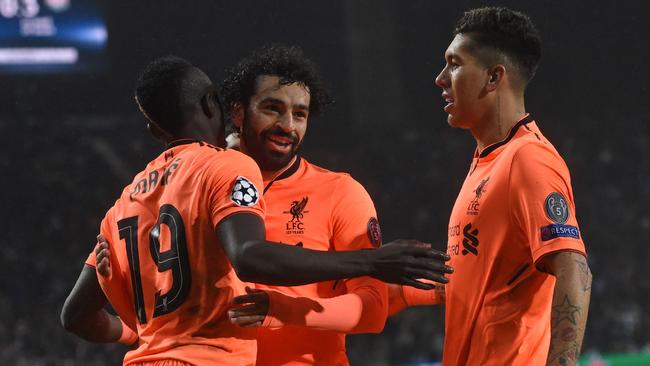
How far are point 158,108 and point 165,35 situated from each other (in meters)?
8.51

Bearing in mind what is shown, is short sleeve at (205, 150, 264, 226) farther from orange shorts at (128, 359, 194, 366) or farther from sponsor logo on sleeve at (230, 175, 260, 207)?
orange shorts at (128, 359, 194, 366)

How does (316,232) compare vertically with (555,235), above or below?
below

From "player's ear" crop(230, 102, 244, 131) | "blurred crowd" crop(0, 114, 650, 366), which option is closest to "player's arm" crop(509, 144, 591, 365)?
"player's ear" crop(230, 102, 244, 131)

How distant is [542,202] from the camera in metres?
2.26

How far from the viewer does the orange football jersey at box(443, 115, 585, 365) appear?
2271 mm

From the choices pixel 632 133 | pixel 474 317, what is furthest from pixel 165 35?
pixel 474 317

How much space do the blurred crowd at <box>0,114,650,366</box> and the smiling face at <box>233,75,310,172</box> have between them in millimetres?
7844

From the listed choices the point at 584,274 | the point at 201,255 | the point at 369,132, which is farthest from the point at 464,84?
the point at 369,132

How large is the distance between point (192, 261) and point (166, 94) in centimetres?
55

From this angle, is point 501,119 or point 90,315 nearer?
point 501,119

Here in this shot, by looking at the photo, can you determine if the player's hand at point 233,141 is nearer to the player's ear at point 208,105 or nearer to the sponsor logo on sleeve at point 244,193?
the player's ear at point 208,105

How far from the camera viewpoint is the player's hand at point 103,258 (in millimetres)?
2566

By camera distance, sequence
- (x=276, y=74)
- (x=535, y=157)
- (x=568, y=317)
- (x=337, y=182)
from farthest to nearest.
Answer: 1. (x=276, y=74)
2. (x=337, y=182)
3. (x=535, y=157)
4. (x=568, y=317)

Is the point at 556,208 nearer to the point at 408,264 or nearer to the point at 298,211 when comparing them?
the point at 408,264
